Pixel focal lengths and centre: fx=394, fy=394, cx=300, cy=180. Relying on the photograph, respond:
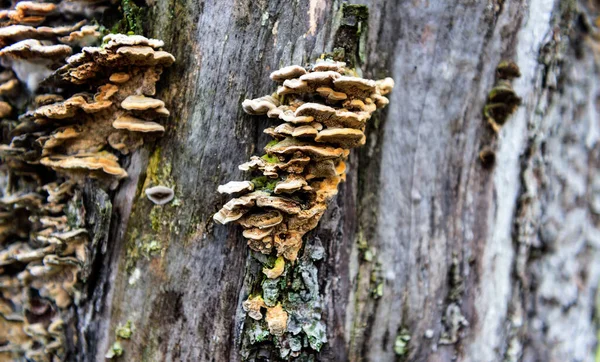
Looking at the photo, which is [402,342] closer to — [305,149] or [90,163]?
[305,149]

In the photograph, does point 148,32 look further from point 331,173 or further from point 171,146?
point 331,173

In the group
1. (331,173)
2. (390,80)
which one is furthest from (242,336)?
(390,80)

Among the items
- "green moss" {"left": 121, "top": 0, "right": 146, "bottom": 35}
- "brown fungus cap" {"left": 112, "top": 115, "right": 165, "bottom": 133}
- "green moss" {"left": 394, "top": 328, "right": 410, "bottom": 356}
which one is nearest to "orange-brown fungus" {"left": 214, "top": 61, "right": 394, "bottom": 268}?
"brown fungus cap" {"left": 112, "top": 115, "right": 165, "bottom": 133}

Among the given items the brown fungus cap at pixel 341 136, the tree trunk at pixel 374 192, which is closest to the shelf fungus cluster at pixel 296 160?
the brown fungus cap at pixel 341 136

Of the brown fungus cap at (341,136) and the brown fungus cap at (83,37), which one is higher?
the brown fungus cap at (83,37)

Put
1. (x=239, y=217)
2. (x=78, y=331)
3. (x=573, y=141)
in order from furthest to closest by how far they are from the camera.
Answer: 1. (x=573, y=141)
2. (x=78, y=331)
3. (x=239, y=217)

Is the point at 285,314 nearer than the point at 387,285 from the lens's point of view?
Yes

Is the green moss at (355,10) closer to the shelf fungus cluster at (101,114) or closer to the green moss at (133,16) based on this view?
the shelf fungus cluster at (101,114)

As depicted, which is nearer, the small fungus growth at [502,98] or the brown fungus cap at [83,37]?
the brown fungus cap at [83,37]
